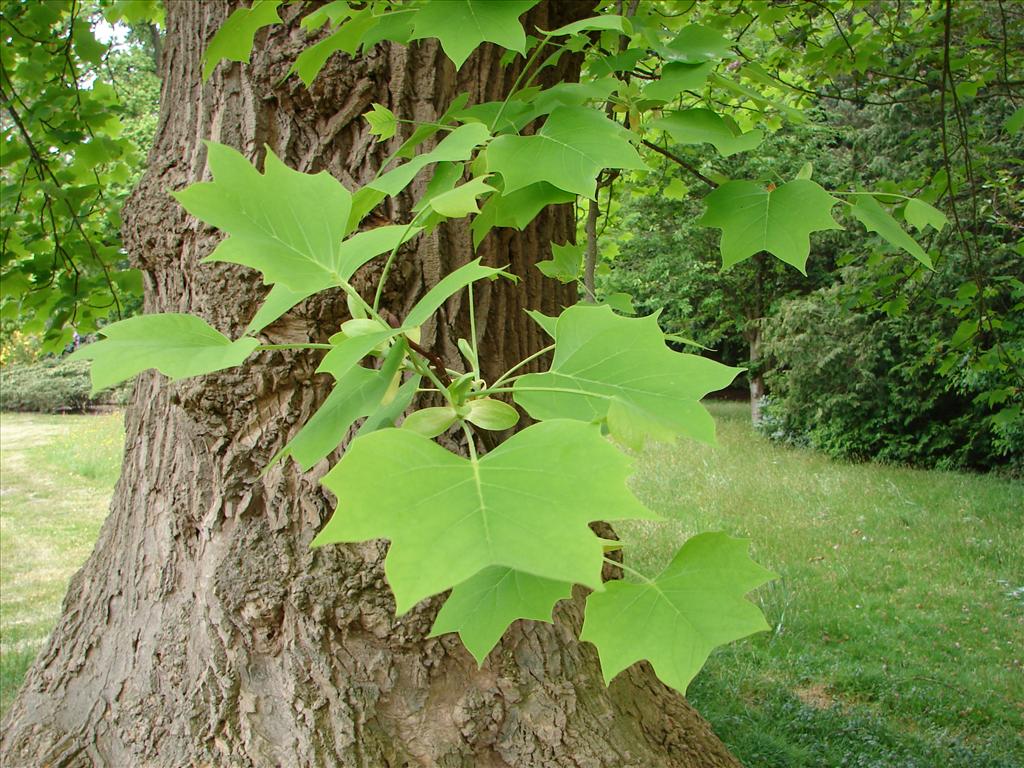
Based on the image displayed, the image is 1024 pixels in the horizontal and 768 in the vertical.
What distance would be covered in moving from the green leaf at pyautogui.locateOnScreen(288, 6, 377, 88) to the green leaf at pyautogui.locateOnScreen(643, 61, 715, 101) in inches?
16.7

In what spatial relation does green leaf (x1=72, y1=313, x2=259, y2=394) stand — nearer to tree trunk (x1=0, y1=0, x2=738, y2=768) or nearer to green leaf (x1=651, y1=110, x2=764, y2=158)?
green leaf (x1=651, y1=110, x2=764, y2=158)

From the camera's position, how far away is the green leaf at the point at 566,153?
96 centimetres

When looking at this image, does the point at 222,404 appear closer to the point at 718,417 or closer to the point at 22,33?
the point at 22,33

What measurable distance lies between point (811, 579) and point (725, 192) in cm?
510

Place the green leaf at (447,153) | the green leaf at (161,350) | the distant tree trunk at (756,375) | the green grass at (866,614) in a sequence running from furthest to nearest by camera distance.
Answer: the distant tree trunk at (756,375) → the green grass at (866,614) → the green leaf at (447,153) → the green leaf at (161,350)

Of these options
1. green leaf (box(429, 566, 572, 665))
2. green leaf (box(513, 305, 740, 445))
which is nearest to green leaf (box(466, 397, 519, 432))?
green leaf (box(513, 305, 740, 445))

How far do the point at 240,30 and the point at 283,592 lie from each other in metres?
1.03

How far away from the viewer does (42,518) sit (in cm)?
779

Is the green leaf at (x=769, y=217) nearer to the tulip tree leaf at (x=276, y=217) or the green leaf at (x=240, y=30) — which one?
the tulip tree leaf at (x=276, y=217)

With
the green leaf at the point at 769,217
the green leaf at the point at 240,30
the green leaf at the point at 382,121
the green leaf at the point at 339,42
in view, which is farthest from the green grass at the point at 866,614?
the green leaf at the point at 240,30

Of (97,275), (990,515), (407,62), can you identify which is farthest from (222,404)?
(990,515)

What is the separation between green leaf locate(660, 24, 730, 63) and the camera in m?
1.21

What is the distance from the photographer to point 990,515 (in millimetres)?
7402

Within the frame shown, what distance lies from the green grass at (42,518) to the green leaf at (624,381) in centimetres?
415
